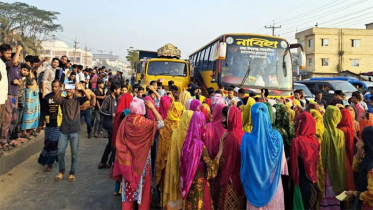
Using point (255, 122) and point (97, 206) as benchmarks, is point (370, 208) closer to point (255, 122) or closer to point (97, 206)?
point (255, 122)

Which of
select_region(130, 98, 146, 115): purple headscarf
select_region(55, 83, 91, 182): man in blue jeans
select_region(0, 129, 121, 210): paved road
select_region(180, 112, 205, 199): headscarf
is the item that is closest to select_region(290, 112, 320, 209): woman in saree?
select_region(180, 112, 205, 199): headscarf

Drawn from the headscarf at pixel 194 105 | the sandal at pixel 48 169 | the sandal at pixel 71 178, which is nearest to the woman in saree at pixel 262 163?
the headscarf at pixel 194 105

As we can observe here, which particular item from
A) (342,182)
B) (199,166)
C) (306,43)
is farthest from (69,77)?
(306,43)

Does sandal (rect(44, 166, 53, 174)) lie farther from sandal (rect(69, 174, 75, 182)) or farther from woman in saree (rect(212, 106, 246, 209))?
woman in saree (rect(212, 106, 246, 209))

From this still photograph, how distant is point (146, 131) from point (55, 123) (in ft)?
9.23

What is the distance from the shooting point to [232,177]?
349 centimetres

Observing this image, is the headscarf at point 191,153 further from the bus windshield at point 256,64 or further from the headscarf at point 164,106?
the bus windshield at point 256,64

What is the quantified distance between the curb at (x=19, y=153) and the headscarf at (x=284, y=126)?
193 inches

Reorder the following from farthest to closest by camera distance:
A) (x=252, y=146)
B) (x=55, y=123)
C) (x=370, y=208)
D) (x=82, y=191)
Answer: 1. (x=55, y=123)
2. (x=82, y=191)
3. (x=252, y=146)
4. (x=370, y=208)

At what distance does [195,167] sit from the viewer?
3.24m

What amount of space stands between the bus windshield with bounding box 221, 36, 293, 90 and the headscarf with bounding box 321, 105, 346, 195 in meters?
5.80

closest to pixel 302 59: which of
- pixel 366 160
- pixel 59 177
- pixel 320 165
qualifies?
pixel 320 165

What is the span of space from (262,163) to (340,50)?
3927cm

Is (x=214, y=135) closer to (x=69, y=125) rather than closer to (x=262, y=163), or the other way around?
(x=262, y=163)
